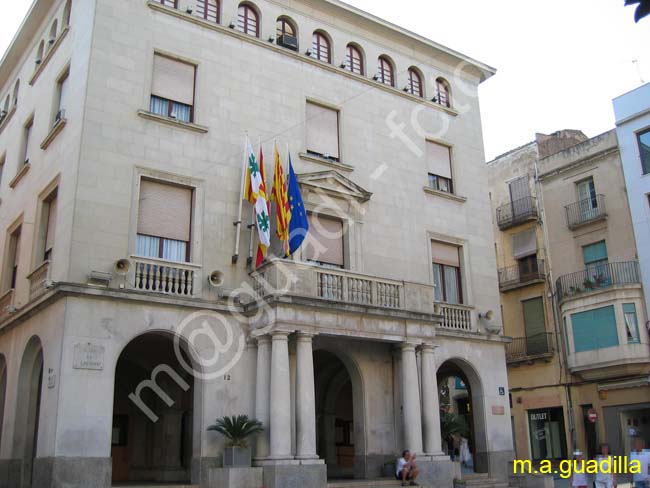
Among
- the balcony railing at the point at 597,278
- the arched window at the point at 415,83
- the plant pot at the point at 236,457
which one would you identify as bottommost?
the plant pot at the point at 236,457

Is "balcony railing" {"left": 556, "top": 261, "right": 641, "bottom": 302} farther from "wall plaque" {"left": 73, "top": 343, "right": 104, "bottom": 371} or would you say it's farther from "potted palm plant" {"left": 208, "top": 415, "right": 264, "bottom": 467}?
"wall plaque" {"left": 73, "top": 343, "right": 104, "bottom": 371}

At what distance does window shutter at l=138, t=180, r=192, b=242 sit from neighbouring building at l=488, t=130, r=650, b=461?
20688 millimetres

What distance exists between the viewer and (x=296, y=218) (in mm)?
19328

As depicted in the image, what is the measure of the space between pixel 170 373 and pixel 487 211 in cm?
1331

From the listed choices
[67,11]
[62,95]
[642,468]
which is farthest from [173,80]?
[642,468]

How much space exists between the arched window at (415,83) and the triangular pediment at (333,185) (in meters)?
5.77

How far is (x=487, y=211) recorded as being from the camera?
2659 cm

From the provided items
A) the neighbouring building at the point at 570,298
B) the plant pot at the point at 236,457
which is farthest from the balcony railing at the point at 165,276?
the neighbouring building at the point at 570,298

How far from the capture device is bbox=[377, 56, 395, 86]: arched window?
25.5 metres

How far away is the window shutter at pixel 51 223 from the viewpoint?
1889cm

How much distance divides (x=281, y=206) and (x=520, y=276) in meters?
20.5

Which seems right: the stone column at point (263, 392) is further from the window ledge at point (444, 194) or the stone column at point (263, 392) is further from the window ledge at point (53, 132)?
the window ledge at point (444, 194)

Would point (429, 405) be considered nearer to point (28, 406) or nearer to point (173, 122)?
point (173, 122)

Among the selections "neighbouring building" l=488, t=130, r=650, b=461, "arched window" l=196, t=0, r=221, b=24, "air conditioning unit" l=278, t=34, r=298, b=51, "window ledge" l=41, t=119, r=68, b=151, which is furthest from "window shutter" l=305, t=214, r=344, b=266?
"neighbouring building" l=488, t=130, r=650, b=461
